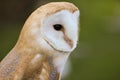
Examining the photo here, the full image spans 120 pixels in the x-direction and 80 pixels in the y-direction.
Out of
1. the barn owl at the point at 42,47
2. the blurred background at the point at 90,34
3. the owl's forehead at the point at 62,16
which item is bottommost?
the blurred background at the point at 90,34

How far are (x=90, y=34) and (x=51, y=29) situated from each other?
5136mm

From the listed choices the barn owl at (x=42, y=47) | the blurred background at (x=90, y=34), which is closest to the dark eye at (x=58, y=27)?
the barn owl at (x=42, y=47)

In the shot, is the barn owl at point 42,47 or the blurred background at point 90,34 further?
the blurred background at point 90,34

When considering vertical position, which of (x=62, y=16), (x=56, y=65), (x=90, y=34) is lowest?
(x=90, y=34)

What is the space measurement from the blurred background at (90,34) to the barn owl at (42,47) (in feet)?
11.6

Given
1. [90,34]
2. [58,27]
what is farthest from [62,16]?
[90,34]

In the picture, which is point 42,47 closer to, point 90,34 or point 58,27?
point 58,27

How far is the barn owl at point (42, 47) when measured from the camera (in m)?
1.24

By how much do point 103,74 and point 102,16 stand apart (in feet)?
6.38

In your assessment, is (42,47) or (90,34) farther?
(90,34)

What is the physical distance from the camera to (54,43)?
1.26 metres

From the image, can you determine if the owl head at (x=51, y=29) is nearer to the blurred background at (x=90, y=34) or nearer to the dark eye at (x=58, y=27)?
the dark eye at (x=58, y=27)

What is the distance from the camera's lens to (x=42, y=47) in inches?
48.9

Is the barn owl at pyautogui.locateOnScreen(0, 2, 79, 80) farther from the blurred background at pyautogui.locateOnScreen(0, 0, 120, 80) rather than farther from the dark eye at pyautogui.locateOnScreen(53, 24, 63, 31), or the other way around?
the blurred background at pyautogui.locateOnScreen(0, 0, 120, 80)
